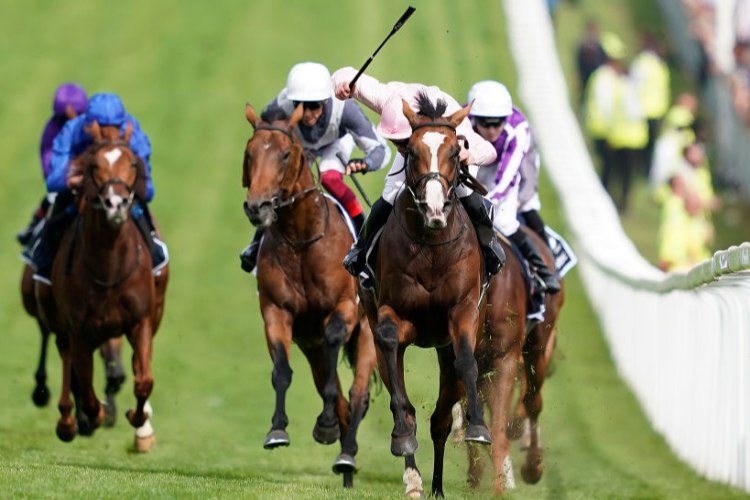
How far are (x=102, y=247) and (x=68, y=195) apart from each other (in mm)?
1085

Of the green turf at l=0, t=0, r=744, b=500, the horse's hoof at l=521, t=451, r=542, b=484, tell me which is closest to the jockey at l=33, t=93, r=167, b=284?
the green turf at l=0, t=0, r=744, b=500

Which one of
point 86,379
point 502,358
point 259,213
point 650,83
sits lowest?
point 86,379

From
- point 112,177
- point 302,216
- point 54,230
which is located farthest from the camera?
point 54,230

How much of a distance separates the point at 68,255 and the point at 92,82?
15967mm

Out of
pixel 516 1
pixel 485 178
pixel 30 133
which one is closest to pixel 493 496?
pixel 485 178

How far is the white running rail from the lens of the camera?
888 cm

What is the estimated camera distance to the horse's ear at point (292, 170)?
854 centimetres

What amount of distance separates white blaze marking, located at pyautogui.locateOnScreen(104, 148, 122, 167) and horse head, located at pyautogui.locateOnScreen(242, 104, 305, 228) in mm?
1096

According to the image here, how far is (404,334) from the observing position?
765 centimetres

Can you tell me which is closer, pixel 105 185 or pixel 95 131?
pixel 105 185

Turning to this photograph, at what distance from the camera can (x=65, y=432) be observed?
33.6 ft

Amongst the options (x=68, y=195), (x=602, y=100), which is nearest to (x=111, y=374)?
(x=68, y=195)

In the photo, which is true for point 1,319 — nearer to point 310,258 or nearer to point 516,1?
point 310,258

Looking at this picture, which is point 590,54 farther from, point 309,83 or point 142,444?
point 309,83
